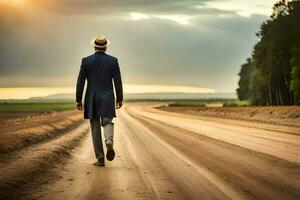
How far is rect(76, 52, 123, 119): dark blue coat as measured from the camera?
424 inches

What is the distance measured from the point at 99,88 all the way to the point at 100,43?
0.88 m

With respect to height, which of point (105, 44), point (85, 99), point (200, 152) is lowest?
point (200, 152)

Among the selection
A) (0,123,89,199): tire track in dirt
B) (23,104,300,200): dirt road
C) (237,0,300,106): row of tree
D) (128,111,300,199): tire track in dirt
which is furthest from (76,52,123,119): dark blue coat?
(237,0,300,106): row of tree

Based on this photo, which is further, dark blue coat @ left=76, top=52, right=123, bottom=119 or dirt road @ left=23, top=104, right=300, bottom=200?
dark blue coat @ left=76, top=52, right=123, bottom=119

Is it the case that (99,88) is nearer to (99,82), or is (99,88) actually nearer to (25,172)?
(99,82)

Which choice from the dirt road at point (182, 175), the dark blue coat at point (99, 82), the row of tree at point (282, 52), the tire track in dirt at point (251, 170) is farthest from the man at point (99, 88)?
the row of tree at point (282, 52)

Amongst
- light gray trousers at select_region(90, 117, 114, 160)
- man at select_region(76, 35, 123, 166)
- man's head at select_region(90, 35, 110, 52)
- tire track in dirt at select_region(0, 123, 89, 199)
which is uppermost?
man's head at select_region(90, 35, 110, 52)

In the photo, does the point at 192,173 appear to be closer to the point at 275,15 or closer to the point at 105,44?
the point at 105,44

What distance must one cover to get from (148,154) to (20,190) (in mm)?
5791

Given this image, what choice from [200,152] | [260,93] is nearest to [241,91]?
[260,93]

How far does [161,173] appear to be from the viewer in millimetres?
9547

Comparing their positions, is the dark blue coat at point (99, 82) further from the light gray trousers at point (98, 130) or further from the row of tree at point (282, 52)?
the row of tree at point (282, 52)

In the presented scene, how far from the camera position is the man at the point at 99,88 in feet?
→ 35.3

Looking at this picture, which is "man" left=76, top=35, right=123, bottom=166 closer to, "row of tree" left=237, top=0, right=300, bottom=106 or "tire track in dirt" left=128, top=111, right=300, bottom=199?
"tire track in dirt" left=128, top=111, right=300, bottom=199
